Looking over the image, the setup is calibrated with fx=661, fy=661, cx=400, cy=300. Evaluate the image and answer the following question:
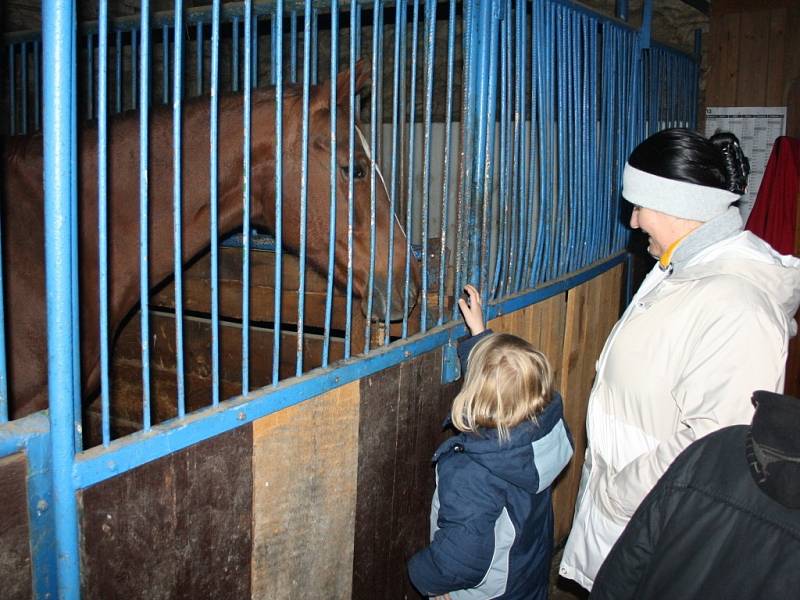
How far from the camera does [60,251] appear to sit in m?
0.93

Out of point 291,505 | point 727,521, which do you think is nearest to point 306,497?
point 291,505

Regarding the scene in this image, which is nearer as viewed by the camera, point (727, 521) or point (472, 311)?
point (727, 521)

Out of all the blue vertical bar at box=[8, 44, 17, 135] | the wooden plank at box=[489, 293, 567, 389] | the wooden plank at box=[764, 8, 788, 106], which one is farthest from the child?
the wooden plank at box=[764, 8, 788, 106]

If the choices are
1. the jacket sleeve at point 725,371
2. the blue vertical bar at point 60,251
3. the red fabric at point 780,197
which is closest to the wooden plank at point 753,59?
the red fabric at point 780,197

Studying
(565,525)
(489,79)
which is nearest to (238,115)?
(489,79)

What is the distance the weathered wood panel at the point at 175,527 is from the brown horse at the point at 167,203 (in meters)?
0.74

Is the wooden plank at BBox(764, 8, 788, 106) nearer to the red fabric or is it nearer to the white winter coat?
the red fabric

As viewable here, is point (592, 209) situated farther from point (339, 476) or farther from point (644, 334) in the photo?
point (339, 476)

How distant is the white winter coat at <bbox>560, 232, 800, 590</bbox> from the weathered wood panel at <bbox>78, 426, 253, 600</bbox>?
2.88 feet

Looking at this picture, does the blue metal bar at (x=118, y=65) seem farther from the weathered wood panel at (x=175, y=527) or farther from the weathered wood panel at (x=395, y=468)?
the weathered wood panel at (x=175, y=527)

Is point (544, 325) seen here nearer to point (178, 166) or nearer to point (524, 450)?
point (524, 450)

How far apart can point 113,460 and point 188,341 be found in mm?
1836

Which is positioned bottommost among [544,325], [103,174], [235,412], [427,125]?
[544,325]

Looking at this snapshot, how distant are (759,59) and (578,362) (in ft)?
9.02
